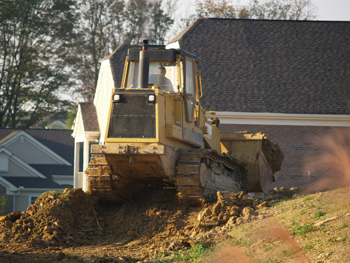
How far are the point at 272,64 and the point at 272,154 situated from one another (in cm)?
933

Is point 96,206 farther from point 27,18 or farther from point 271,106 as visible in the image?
point 27,18

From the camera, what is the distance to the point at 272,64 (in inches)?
894

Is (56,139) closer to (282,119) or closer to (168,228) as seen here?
(282,119)

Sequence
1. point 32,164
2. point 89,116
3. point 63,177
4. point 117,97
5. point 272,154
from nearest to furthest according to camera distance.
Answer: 1. point 117,97
2. point 272,154
3. point 89,116
4. point 63,177
5. point 32,164

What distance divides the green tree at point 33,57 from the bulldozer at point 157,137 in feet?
101

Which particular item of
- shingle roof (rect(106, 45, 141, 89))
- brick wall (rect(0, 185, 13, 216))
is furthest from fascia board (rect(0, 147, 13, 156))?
shingle roof (rect(106, 45, 141, 89))

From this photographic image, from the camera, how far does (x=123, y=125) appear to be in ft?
31.4

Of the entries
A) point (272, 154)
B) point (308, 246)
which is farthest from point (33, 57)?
point (308, 246)

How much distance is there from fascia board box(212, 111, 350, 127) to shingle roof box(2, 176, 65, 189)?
17487 millimetres

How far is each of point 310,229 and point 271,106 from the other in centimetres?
1435

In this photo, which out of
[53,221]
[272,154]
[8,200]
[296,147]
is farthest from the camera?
[8,200]

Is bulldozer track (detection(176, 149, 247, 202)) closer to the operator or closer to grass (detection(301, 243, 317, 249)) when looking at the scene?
the operator

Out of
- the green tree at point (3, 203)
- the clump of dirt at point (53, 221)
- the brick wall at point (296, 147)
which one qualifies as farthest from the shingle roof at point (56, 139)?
the clump of dirt at point (53, 221)

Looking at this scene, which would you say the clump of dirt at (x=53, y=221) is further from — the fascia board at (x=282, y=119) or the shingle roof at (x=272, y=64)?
the shingle roof at (x=272, y=64)
